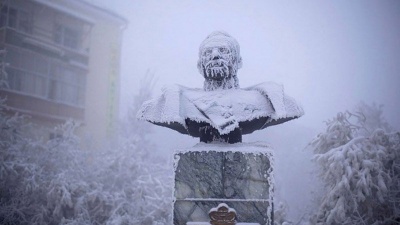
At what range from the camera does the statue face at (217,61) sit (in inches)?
130

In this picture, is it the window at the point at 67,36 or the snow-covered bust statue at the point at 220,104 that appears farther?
the window at the point at 67,36

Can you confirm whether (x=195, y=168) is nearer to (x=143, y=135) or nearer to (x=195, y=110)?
(x=195, y=110)

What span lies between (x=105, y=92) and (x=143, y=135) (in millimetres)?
5655

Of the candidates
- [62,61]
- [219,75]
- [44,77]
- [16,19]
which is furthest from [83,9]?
[219,75]

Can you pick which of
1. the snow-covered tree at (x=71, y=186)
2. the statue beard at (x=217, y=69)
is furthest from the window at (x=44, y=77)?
the statue beard at (x=217, y=69)

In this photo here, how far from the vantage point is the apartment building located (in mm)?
14727

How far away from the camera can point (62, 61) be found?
645 inches

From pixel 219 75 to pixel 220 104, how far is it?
28 centimetres

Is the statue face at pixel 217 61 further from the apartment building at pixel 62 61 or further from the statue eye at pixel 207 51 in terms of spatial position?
the apartment building at pixel 62 61

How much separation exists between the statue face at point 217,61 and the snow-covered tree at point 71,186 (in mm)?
4245

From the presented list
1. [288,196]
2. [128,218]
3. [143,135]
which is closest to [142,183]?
[128,218]

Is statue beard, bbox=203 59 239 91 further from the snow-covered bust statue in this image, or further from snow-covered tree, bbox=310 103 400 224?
snow-covered tree, bbox=310 103 400 224

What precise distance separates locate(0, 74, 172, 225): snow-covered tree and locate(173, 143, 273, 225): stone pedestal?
13.3 feet

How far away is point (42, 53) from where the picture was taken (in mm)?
15602
